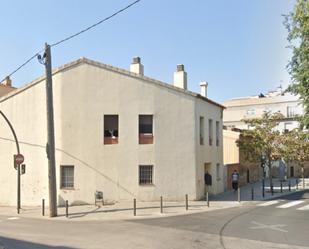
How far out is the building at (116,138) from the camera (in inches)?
984

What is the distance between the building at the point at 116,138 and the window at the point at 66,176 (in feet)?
0.17

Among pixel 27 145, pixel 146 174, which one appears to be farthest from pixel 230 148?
pixel 27 145

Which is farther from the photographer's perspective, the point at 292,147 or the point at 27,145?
the point at 292,147

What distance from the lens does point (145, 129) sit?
83.2 ft

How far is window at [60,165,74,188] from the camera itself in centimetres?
2527

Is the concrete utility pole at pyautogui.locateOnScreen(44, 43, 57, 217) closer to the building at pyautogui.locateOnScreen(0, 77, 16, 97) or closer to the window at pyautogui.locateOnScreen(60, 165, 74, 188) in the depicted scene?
the window at pyautogui.locateOnScreen(60, 165, 74, 188)

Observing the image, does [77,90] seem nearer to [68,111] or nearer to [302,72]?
[68,111]

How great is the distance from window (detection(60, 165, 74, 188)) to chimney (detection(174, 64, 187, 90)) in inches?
376

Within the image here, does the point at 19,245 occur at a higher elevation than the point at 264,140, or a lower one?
lower

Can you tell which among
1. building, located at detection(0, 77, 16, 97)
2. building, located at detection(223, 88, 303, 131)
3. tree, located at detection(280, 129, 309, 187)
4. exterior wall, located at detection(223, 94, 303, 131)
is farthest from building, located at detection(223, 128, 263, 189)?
exterior wall, located at detection(223, 94, 303, 131)

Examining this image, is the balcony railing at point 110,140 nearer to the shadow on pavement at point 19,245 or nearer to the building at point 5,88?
the shadow on pavement at point 19,245

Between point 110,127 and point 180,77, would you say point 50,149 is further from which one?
point 180,77

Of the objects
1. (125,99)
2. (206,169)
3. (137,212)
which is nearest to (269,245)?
(137,212)

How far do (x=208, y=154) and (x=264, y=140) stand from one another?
4760mm
